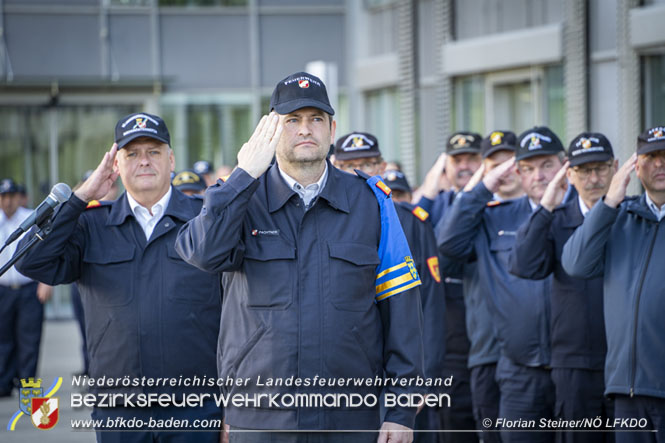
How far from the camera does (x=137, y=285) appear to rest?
565cm

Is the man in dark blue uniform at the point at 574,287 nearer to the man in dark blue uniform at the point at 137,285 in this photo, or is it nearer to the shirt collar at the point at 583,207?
the shirt collar at the point at 583,207

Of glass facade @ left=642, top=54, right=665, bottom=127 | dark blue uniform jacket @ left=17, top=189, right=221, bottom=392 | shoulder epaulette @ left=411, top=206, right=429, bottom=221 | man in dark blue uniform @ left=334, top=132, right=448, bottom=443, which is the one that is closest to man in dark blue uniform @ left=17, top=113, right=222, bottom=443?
dark blue uniform jacket @ left=17, top=189, right=221, bottom=392

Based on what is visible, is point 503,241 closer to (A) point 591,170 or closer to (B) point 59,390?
(A) point 591,170

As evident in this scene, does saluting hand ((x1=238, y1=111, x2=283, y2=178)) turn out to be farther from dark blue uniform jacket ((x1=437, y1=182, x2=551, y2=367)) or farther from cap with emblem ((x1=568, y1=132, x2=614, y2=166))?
dark blue uniform jacket ((x1=437, y1=182, x2=551, y2=367))

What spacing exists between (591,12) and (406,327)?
10104mm

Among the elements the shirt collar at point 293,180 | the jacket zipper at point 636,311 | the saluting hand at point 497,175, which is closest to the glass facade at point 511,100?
the saluting hand at point 497,175

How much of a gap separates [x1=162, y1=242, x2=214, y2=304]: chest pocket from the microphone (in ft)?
2.70

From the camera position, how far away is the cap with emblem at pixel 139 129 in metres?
5.80

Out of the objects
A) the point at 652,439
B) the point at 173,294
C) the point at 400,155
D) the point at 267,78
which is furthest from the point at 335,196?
the point at 267,78

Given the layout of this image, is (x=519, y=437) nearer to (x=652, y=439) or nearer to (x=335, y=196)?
(x=652, y=439)

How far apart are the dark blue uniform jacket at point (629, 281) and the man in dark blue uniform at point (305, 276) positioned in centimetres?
163

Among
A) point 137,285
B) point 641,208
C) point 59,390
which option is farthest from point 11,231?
point 641,208

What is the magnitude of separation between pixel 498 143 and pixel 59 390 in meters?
7.60

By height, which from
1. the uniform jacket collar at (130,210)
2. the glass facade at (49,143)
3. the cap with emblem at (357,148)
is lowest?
the uniform jacket collar at (130,210)
